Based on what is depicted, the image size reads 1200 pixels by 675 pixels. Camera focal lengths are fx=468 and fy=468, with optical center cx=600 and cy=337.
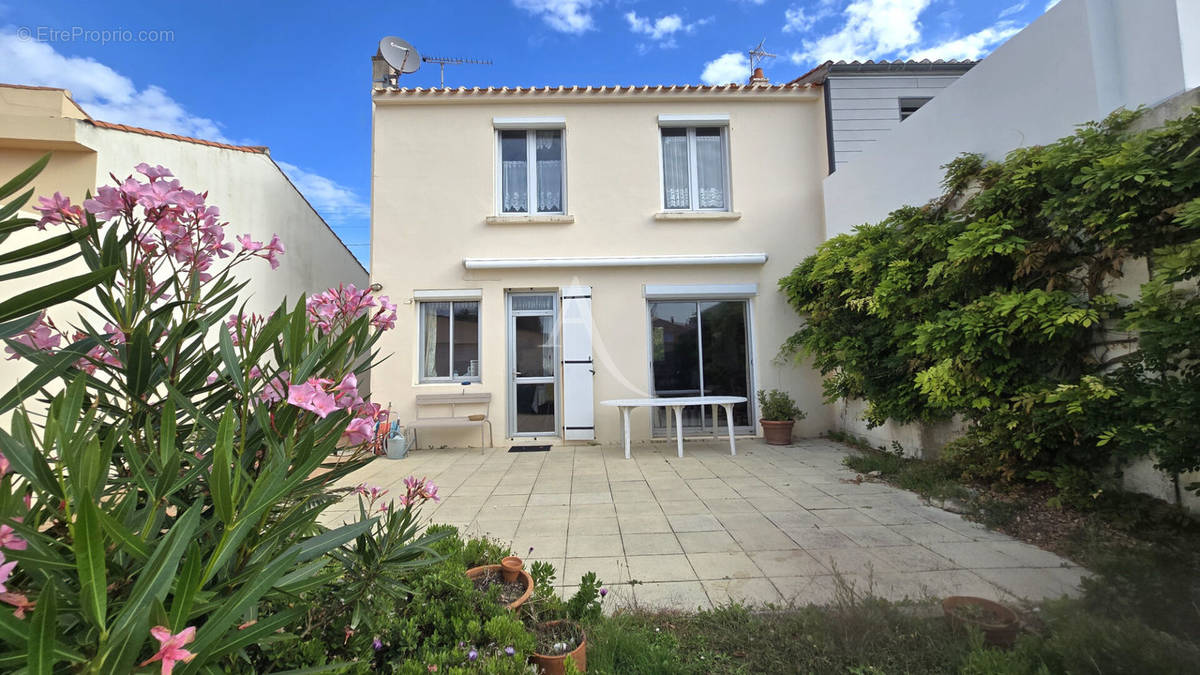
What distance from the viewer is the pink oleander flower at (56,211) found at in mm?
885

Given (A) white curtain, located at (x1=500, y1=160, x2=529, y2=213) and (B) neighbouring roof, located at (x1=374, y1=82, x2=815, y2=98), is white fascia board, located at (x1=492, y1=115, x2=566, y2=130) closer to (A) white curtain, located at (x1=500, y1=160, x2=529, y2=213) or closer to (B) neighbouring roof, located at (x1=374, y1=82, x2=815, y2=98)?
(B) neighbouring roof, located at (x1=374, y1=82, x2=815, y2=98)

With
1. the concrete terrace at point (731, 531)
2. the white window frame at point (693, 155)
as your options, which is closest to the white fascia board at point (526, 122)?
the white window frame at point (693, 155)

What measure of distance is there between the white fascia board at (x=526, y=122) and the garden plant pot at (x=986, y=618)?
6.84m

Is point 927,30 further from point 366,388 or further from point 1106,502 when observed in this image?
point 366,388

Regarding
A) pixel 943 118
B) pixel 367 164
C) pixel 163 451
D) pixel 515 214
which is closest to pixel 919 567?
pixel 163 451

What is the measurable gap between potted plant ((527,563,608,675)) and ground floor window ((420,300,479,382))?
17.1ft

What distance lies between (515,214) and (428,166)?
56.0 inches

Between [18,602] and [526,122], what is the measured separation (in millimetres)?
7163

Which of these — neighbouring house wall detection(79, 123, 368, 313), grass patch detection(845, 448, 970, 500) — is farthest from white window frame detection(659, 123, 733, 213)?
neighbouring house wall detection(79, 123, 368, 313)

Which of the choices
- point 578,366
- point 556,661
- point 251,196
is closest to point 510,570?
point 556,661

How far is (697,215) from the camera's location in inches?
264

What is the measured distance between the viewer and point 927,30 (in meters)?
6.00

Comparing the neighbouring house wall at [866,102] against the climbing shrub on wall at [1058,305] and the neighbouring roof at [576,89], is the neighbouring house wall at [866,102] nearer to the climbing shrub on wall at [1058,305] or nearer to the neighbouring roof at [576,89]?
the neighbouring roof at [576,89]

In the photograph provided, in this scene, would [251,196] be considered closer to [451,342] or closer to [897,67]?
[451,342]
